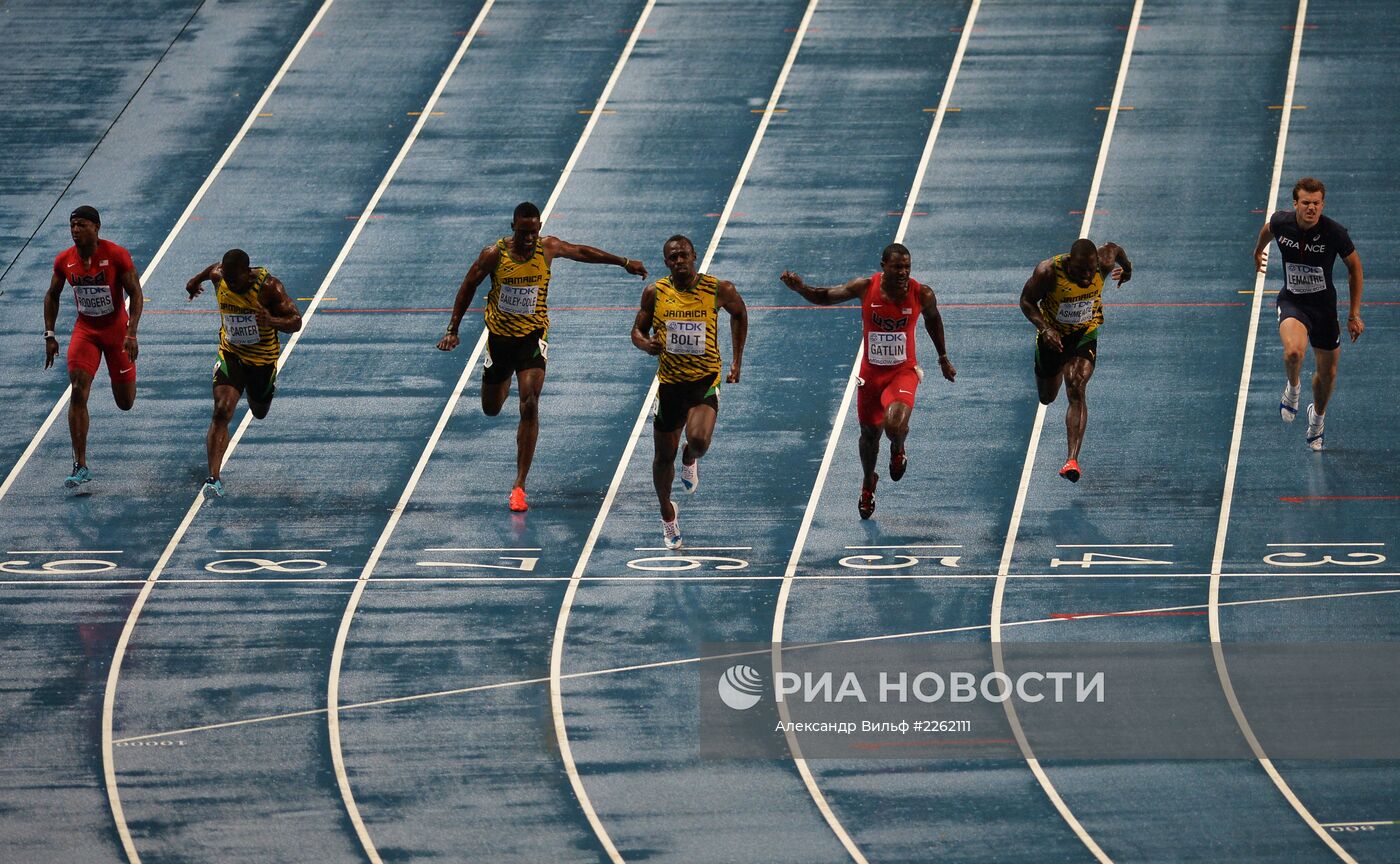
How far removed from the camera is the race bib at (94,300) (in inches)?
615

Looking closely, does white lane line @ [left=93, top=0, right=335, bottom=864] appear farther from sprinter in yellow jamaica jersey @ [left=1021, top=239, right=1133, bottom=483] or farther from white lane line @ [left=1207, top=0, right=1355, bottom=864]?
sprinter in yellow jamaica jersey @ [left=1021, top=239, right=1133, bottom=483]

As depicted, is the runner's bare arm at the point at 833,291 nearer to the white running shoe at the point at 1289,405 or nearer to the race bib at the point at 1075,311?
the race bib at the point at 1075,311

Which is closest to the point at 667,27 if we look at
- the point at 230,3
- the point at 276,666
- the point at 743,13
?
the point at 743,13

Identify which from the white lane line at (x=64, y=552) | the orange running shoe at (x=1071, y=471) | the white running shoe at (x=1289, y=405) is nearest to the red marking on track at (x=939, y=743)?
the orange running shoe at (x=1071, y=471)

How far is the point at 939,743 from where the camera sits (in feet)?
39.2

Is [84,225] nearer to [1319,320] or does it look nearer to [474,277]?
[474,277]

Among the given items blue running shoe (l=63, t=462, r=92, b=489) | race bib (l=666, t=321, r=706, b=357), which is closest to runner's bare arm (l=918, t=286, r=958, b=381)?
race bib (l=666, t=321, r=706, b=357)

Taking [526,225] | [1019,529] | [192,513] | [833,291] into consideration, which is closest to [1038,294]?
[833,291]

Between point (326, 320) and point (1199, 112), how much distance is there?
8.84m

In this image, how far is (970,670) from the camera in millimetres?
12680

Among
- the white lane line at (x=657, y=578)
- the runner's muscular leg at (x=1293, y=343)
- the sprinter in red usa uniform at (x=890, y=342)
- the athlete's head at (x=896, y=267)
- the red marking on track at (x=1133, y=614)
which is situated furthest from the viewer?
the runner's muscular leg at (x=1293, y=343)

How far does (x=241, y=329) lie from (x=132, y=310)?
2.73 feet

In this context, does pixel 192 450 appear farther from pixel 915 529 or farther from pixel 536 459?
pixel 915 529

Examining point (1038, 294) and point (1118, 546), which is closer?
point (1118, 546)
